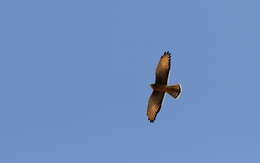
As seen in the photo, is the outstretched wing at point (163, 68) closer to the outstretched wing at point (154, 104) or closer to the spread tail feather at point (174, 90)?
the spread tail feather at point (174, 90)

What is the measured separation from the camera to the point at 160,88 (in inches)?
1152

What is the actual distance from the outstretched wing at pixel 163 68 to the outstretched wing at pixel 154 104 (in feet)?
2.48

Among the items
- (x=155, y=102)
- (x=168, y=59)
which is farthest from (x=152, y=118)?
(x=168, y=59)

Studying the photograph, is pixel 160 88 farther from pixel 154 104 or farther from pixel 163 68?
pixel 163 68

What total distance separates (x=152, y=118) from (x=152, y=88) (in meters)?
1.92

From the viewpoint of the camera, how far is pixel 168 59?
95.5 feet

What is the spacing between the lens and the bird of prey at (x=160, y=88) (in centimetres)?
2888

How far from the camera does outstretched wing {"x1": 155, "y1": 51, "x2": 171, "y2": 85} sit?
29.0 metres

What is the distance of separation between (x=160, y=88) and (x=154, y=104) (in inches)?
45.9

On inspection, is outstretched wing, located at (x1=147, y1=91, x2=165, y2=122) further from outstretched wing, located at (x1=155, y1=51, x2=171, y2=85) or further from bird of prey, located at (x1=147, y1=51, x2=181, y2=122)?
outstretched wing, located at (x1=155, y1=51, x2=171, y2=85)

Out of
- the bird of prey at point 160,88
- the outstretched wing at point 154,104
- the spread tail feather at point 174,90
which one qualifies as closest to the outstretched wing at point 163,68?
the bird of prey at point 160,88

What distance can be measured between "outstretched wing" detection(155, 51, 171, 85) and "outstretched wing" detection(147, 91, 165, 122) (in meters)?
0.76

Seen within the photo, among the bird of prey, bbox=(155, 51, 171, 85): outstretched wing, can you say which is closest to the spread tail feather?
the bird of prey

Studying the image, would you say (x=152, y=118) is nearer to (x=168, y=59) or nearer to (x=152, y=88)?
(x=152, y=88)
